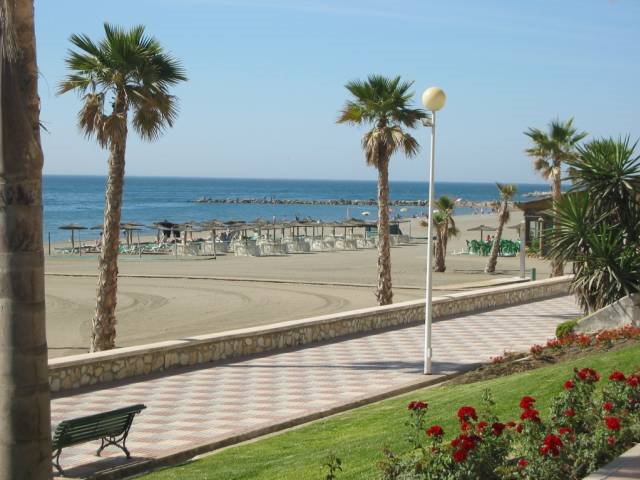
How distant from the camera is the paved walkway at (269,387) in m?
11.2

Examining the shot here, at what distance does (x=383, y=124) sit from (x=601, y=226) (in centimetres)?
852

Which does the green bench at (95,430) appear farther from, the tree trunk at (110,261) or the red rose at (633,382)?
Result: the tree trunk at (110,261)

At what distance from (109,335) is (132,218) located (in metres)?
101

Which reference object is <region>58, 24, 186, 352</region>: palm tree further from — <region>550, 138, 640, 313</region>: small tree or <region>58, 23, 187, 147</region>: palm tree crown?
<region>550, 138, 640, 313</region>: small tree

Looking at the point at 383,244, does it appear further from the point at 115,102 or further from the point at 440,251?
the point at 440,251

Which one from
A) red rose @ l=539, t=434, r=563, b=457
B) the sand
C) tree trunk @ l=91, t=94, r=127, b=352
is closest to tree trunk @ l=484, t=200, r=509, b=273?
the sand

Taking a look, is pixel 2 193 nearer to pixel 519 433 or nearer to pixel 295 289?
pixel 519 433

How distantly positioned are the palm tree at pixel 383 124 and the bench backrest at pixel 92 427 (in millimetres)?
15140

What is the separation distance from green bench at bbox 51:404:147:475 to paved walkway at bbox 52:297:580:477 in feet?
0.62

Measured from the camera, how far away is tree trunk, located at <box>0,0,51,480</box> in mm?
6242

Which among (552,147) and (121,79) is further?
A: (552,147)

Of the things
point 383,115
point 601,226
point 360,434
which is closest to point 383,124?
point 383,115

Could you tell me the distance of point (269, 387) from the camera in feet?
46.5

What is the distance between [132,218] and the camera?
382 feet
